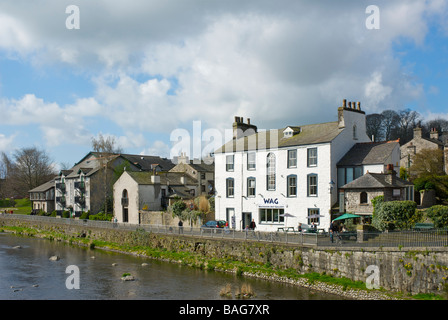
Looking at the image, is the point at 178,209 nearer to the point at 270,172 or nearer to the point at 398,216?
the point at 270,172

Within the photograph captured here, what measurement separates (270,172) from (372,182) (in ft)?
34.3

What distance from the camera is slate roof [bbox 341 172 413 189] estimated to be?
1298 inches

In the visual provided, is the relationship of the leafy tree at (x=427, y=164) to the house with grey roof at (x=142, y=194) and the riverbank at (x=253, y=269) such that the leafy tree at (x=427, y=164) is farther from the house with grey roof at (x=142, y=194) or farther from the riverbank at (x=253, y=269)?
the riverbank at (x=253, y=269)

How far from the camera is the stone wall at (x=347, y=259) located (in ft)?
70.5

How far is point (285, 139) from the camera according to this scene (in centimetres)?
4169

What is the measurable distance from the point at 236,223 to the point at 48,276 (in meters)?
18.9

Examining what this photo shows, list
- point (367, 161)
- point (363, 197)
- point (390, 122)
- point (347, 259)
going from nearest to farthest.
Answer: point (347, 259) < point (363, 197) < point (367, 161) < point (390, 122)

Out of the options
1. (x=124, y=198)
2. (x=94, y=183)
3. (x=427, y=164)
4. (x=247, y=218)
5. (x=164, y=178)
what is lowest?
(x=247, y=218)

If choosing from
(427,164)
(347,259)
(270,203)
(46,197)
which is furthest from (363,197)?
(46,197)

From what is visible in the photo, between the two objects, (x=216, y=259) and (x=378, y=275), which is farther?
(x=216, y=259)

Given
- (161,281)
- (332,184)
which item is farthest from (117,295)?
(332,184)

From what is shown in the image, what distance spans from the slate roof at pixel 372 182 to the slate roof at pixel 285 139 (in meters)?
4.46
